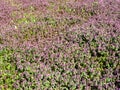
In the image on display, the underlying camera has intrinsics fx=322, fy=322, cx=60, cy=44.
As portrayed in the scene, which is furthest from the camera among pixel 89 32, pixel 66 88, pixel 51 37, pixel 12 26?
pixel 12 26

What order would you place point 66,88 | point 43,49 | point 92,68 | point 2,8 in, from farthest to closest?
point 2,8 < point 43,49 < point 92,68 < point 66,88

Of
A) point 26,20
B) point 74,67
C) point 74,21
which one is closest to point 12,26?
point 26,20

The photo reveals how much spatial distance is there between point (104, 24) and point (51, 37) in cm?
121

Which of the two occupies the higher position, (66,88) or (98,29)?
(98,29)

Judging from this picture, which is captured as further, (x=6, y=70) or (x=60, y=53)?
(x=60, y=53)

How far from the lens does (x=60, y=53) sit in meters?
5.61

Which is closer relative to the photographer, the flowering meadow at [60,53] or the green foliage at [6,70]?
the flowering meadow at [60,53]

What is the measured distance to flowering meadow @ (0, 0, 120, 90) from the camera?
16.4 feet

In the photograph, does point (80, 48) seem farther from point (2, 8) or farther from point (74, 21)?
point (2, 8)

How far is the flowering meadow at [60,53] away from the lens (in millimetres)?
4992

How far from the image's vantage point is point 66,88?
16.2 ft

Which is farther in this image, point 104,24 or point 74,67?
point 104,24

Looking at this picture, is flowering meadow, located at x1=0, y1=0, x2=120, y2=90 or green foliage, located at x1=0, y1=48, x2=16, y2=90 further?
green foliage, located at x1=0, y1=48, x2=16, y2=90

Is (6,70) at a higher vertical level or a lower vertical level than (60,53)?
lower
